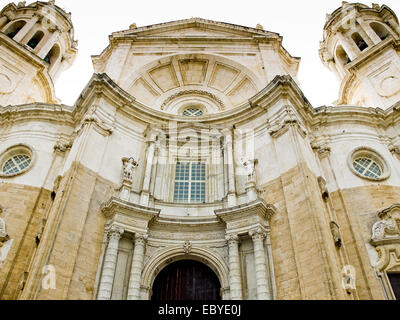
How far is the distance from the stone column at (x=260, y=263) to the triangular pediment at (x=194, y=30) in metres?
15.1

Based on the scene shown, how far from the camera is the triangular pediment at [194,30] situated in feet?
74.4

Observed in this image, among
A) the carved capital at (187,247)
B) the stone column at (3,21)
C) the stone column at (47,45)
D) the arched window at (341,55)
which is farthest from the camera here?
the arched window at (341,55)

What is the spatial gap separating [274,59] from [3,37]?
59.8 feet

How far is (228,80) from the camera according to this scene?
2155 centimetres

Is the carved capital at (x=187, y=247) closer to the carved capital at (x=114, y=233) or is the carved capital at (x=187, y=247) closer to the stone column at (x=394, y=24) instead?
the carved capital at (x=114, y=233)

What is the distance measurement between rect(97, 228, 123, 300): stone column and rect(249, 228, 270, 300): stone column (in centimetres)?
506

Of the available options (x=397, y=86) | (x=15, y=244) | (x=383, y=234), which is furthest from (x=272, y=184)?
(x=397, y=86)

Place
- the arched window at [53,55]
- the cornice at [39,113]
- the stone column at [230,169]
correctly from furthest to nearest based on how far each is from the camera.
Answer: the arched window at [53,55] < the cornice at [39,113] < the stone column at [230,169]

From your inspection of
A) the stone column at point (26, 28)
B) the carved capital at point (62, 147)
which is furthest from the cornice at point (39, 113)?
the stone column at point (26, 28)

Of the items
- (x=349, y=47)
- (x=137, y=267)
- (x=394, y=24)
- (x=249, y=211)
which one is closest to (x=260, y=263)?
(x=249, y=211)

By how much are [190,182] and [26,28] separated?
65.3 ft

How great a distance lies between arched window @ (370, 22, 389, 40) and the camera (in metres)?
25.6

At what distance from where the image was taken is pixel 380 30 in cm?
2619
